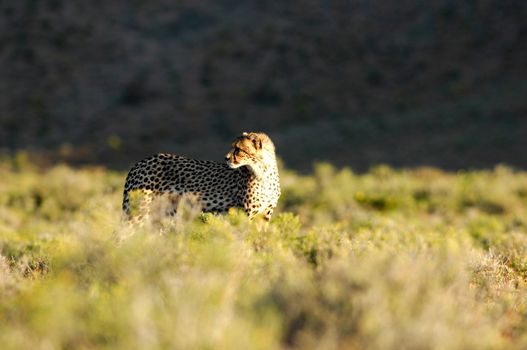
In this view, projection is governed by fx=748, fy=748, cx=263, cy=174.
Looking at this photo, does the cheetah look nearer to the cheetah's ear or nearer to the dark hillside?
the cheetah's ear

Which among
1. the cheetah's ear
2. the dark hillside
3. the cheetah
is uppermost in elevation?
the dark hillside

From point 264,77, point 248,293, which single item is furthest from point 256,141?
point 264,77

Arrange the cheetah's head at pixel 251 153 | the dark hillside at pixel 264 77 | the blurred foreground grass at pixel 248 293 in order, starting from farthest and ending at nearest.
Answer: the dark hillside at pixel 264 77
the cheetah's head at pixel 251 153
the blurred foreground grass at pixel 248 293

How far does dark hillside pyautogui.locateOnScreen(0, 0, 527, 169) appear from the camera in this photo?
2575cm

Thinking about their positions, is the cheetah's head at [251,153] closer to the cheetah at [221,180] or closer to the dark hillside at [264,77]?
the cheetah at [221,180]

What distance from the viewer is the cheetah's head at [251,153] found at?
670cm

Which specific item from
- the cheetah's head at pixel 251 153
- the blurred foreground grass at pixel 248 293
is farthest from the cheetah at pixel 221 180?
the blurred foreground grass at pixel 248 293

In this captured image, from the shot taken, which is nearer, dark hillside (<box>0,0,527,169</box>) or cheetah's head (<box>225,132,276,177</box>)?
cheetah's head (<box>225,132,276,177</box>)

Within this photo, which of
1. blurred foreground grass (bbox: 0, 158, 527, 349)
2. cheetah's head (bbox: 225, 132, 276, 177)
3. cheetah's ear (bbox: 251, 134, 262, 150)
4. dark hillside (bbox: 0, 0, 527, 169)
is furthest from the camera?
dark hillside (bbox: 0, 0, 527, 169)

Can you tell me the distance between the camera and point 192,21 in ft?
116

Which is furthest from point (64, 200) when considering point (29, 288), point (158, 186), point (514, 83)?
point (514, 83)

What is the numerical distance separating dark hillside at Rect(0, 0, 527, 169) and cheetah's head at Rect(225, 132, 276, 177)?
621 inches

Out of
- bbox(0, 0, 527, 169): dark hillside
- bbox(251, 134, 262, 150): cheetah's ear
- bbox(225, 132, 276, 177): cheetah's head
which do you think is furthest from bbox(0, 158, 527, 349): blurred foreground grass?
bbox(0, 0, 527, 169): dark hillside

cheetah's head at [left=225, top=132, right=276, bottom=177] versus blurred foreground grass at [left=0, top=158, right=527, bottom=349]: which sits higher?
cheetah's head at [left=225, top=132, right=276, bottom=177]
